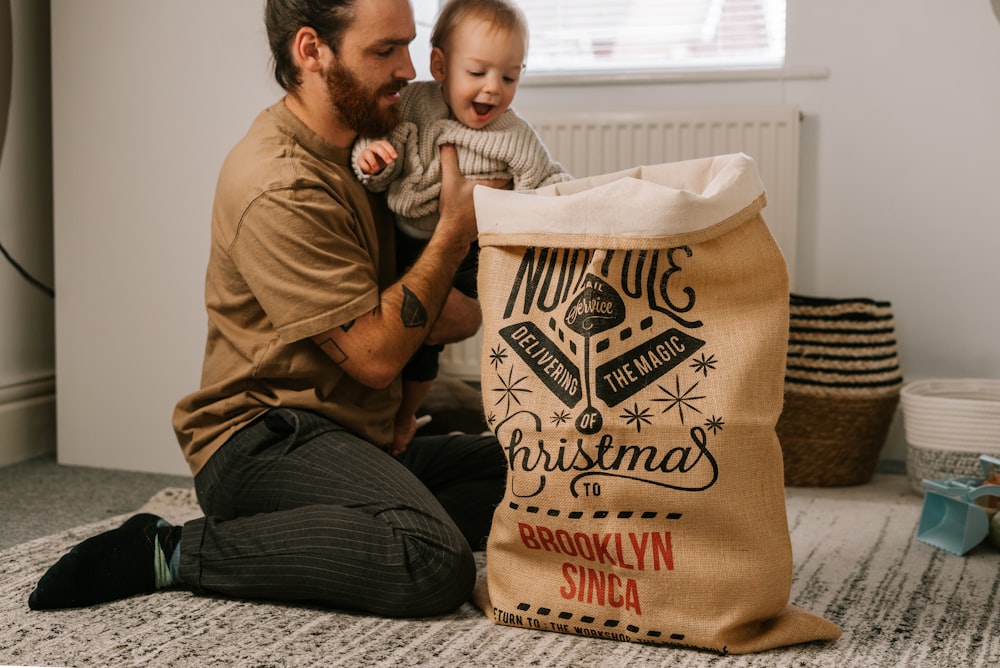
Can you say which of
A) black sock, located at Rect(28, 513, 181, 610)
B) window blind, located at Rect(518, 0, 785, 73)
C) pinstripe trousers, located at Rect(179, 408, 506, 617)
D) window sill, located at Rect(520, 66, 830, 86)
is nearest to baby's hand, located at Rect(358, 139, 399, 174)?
pinstripe trousers, located at Rect(179, 408, 506, 617)

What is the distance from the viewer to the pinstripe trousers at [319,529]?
1.40m

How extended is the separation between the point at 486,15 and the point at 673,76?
1.07 m

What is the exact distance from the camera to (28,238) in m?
2.53

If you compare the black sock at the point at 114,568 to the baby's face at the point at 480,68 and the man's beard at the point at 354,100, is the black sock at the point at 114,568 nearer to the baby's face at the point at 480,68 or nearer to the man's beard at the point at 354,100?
the man's beard at the point at 354,100

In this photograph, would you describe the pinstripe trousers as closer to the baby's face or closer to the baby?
the baby

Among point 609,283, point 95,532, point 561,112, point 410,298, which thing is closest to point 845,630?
point 609,283

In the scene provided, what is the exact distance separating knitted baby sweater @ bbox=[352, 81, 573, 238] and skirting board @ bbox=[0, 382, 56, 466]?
131 cm

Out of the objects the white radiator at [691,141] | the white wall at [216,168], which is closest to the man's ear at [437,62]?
the white wall at [216,168]

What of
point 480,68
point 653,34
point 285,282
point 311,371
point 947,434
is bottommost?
point 947,434

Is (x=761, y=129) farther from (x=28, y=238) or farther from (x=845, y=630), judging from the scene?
(x=28, y=238)

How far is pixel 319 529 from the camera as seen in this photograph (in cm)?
142

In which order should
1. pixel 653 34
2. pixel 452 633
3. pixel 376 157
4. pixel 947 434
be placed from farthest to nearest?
pixel 653 34, pixel 947 434, pixel 376 157, pixel 452 633

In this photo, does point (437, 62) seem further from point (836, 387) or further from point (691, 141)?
point (836, 387)

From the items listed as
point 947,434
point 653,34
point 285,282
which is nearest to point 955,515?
point 947,434
